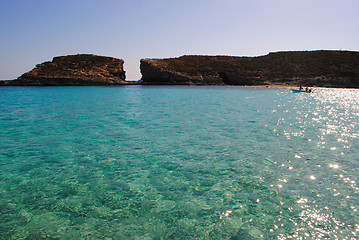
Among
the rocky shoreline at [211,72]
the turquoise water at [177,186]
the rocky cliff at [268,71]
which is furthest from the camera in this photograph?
the rocky cliff at [268,71]

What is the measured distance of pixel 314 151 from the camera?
8531 millimetres

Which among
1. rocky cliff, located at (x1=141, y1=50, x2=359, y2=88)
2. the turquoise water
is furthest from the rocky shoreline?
the turquoise water

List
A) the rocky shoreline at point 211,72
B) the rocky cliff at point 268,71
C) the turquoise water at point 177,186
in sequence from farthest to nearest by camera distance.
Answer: the rocky cliff at point 268,71 < the rocky shoreline at point 211,72 < the turquoise water at point 177,186

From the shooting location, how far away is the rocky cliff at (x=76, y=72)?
245 ft

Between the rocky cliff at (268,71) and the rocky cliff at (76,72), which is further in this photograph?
the rocky cliff at (268,71)

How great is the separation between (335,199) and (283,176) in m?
1.37

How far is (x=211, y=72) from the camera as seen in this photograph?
293 feet

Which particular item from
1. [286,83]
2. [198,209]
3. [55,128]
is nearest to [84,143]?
[55,128]

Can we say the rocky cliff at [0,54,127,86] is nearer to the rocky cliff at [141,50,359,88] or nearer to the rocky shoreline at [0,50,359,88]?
the rocky shoreline at [0,50,359,88]

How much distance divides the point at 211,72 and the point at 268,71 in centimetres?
2266

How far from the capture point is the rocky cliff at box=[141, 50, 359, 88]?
8044cm

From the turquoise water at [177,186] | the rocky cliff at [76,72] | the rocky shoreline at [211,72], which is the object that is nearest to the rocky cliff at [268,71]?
the rocky shoreline at [211,72]

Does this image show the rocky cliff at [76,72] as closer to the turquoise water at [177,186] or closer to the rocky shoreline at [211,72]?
the rocky shoreline at [211,72]

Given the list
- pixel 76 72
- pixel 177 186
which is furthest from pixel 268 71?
pixel 177 186
